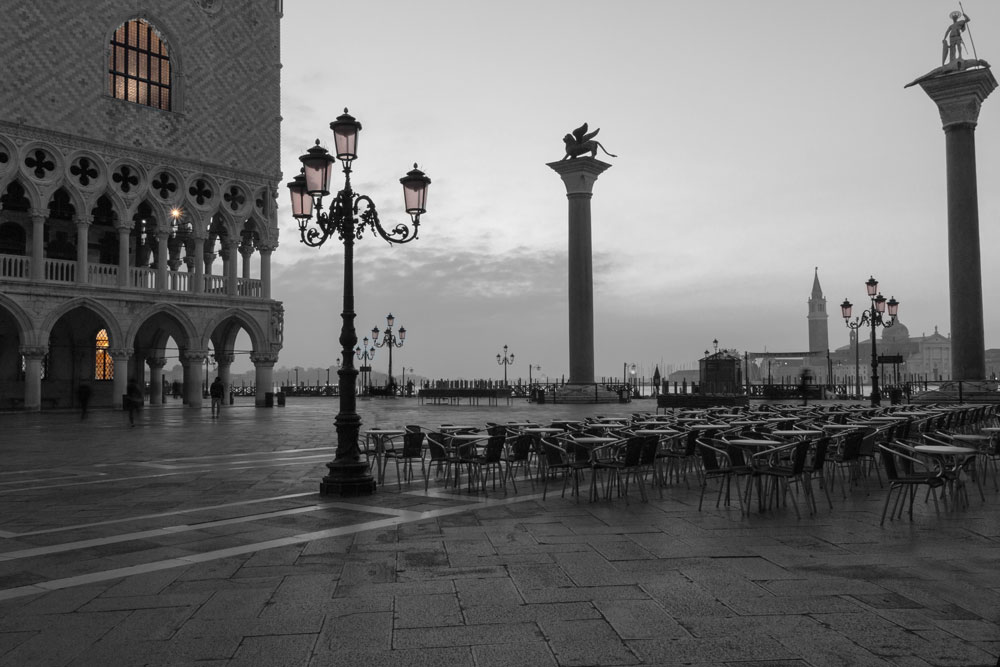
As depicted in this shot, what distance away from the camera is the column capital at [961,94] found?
25.3 m

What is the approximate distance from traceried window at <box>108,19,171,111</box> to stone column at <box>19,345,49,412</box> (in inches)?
420

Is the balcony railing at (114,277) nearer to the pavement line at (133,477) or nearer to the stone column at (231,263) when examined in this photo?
the stone column at (231,263)

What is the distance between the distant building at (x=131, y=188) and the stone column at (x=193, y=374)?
0.08 meters

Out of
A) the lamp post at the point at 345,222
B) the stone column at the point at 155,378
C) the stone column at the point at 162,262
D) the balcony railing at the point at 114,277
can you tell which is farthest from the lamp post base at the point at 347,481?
the stone column at the point at 155,378

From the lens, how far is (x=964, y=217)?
24.9 metres

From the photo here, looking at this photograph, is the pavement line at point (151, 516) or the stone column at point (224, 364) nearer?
the pavement line at point (151, 516)

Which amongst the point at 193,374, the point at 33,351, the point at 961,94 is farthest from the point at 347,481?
the point at 193,374

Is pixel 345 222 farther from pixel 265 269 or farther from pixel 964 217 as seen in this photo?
pixel 265 269

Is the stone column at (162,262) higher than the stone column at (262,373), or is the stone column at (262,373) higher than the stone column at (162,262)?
the stone column at (162,262)

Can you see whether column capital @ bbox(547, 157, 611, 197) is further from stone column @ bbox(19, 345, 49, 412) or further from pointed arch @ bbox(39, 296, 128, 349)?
stone column @ bbox(19, 345, 49, 412)

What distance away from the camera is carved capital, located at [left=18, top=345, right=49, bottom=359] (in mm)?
28969

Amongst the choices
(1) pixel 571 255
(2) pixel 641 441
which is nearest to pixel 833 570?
(2) pixel 641 441

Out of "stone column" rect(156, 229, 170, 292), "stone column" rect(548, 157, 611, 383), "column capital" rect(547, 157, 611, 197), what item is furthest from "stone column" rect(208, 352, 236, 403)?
"column capital" rect(547, 157, 611, 197)

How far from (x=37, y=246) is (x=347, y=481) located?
25732 mm
